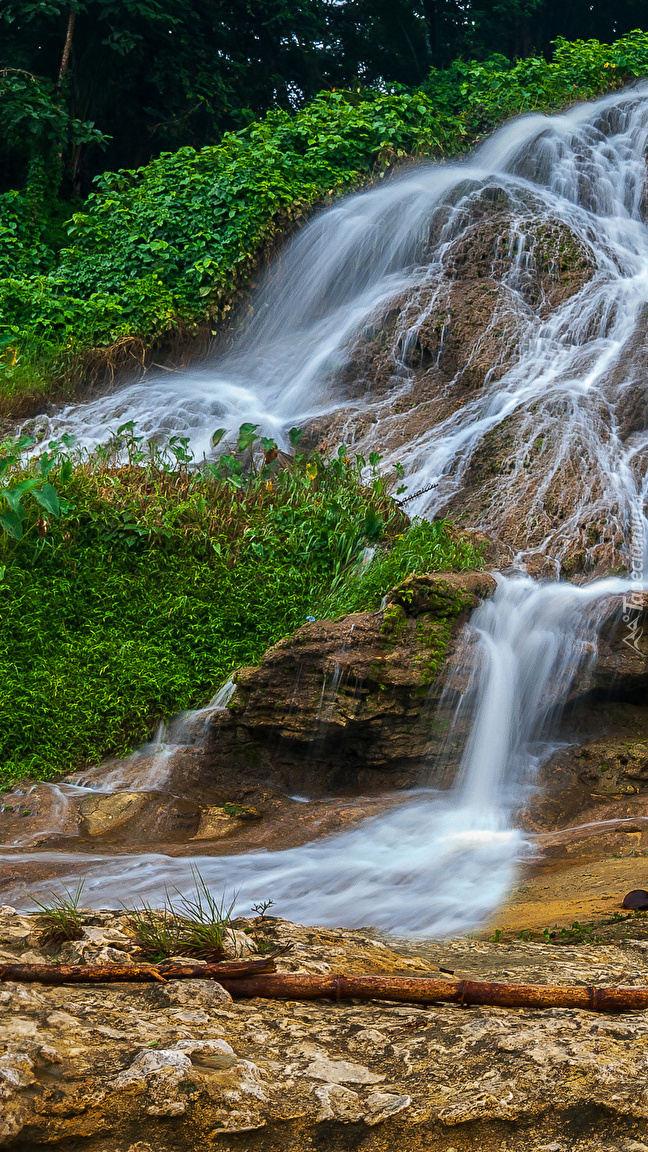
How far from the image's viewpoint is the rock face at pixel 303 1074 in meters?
1.73

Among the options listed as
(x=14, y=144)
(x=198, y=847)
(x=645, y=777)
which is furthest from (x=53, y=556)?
(x=14, y=144)

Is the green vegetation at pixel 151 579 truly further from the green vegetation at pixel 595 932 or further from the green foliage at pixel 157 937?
the green foliage at pixel 157 937

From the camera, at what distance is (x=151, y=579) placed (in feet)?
24.4

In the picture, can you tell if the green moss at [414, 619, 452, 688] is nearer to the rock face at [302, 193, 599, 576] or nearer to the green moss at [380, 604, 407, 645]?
the green moss at [380, 604, 407, 645]

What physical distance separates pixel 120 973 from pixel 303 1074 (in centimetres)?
58

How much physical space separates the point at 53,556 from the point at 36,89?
10.7 metres

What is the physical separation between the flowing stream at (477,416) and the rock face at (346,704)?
1.03 ft

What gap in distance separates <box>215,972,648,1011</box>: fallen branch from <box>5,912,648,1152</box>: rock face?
0.11 ft

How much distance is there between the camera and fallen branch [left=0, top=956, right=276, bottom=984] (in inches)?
87.4

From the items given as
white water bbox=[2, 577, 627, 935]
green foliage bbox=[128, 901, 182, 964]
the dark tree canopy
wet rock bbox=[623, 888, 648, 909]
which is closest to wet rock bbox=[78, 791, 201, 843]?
white water bbox=[2, 577, 627, 935]

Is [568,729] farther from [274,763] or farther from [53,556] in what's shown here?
[53,556]

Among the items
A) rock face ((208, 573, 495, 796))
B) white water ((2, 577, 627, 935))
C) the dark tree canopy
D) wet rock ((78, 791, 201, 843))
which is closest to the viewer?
white water ((2, 577, 627, 935))

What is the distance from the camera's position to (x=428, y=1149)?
1.74m

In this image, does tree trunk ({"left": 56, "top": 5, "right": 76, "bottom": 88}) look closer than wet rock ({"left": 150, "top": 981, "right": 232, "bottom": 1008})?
No
